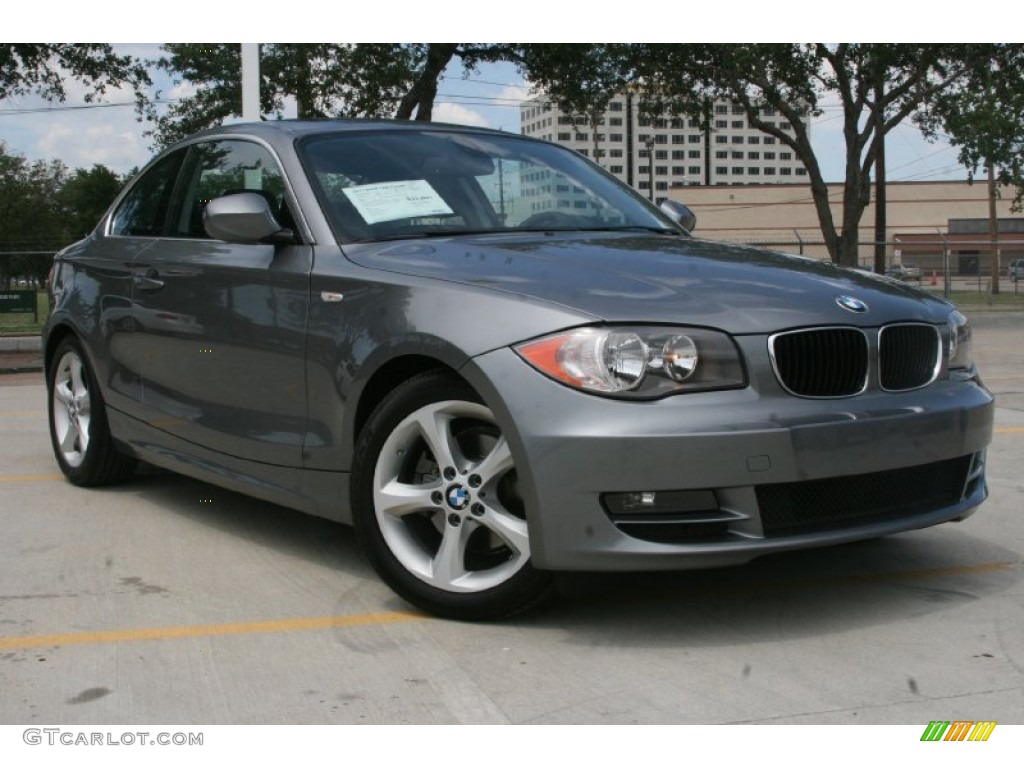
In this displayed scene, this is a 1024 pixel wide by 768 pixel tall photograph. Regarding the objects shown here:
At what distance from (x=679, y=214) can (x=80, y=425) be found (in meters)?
2.95

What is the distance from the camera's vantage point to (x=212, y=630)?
3926 millimetres

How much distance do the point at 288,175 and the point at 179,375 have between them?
940 mm

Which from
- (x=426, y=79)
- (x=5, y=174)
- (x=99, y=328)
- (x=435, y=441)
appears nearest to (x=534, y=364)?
(x=435, y=441)

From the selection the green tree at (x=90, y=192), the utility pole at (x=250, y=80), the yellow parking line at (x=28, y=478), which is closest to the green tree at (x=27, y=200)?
the green tree at (x=90, y=192)

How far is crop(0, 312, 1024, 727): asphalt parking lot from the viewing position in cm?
321

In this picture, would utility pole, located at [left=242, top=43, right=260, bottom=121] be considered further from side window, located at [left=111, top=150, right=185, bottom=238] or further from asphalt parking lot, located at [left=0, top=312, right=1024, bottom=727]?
asphalt parking lot, located at [left=0, top=312, right=1024, bottom=727]

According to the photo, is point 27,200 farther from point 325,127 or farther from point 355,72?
point 325,127

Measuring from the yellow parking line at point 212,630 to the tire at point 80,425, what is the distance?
2.21m

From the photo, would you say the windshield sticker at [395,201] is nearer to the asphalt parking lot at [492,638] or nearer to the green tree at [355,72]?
the asphalt parking lot at [492,638]

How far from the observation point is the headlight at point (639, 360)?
3.55m
